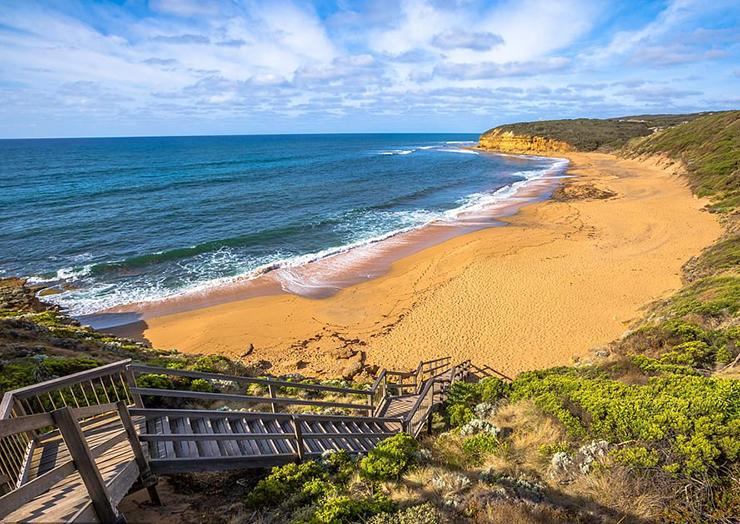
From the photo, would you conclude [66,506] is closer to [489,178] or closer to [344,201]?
[344,201]

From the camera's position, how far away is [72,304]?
19.5 meters

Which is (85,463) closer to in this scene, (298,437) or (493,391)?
(298,437)

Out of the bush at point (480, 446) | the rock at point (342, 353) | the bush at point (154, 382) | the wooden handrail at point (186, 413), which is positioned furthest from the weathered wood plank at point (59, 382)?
the rock at point (342, 353)

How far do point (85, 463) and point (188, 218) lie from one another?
3505 centimetres

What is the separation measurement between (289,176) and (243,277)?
133 feet

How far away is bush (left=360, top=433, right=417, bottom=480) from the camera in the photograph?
566 cm

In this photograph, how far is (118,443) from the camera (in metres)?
4.66

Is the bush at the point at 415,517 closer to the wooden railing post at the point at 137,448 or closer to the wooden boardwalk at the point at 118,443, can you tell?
the wooden boardwalk at the point at 118,443

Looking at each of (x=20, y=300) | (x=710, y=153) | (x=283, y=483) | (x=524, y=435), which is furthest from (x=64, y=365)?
(x=710, y=153)

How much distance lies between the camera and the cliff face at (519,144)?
93.1 metres

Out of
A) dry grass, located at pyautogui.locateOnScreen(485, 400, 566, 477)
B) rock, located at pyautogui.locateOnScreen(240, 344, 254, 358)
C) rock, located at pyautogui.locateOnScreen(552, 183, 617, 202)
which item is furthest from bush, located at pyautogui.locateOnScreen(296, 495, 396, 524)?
rock, located at pyautogui.locateOnScreen(552, 183, 617, 202)

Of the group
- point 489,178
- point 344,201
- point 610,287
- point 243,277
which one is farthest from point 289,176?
point 610,287

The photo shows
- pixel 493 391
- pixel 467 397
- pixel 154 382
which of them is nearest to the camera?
pixel 154 382

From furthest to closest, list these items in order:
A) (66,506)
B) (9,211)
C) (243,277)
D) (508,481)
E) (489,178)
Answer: (489,178) < (9,211) < (243,277) < (508,481) < (66,506)
